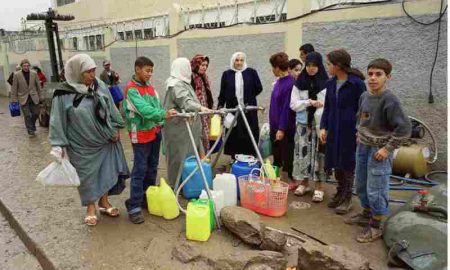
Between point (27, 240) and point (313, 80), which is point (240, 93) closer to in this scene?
point (313, 80)

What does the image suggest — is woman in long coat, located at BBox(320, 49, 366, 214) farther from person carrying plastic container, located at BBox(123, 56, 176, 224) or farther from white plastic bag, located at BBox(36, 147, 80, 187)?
white plastic bag, located at BBox(36, 147, 80, 187)

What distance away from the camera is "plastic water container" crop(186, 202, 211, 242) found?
3.43 m

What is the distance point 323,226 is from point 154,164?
1.81m

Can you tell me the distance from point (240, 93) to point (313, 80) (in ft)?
4.13

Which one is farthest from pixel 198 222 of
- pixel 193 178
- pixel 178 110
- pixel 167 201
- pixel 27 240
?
pixel 27 240

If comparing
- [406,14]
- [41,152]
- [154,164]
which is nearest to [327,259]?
[154,164]

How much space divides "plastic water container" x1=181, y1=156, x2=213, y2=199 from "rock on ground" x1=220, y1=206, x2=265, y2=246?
2.71 ft

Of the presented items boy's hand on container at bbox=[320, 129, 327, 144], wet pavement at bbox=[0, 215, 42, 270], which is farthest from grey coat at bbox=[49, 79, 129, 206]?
boy's hand on container at bbox=[320, 129, 327, 144]

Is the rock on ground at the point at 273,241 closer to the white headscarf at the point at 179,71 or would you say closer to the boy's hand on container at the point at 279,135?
the boy's hand on container at the point at 279,135

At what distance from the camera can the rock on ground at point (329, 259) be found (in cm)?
280

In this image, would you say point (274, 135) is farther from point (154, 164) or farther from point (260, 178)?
point (154, 164)

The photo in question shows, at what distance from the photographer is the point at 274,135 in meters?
4.79

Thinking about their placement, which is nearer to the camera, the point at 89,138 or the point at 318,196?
the point at 89,138

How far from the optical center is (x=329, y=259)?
287cm
